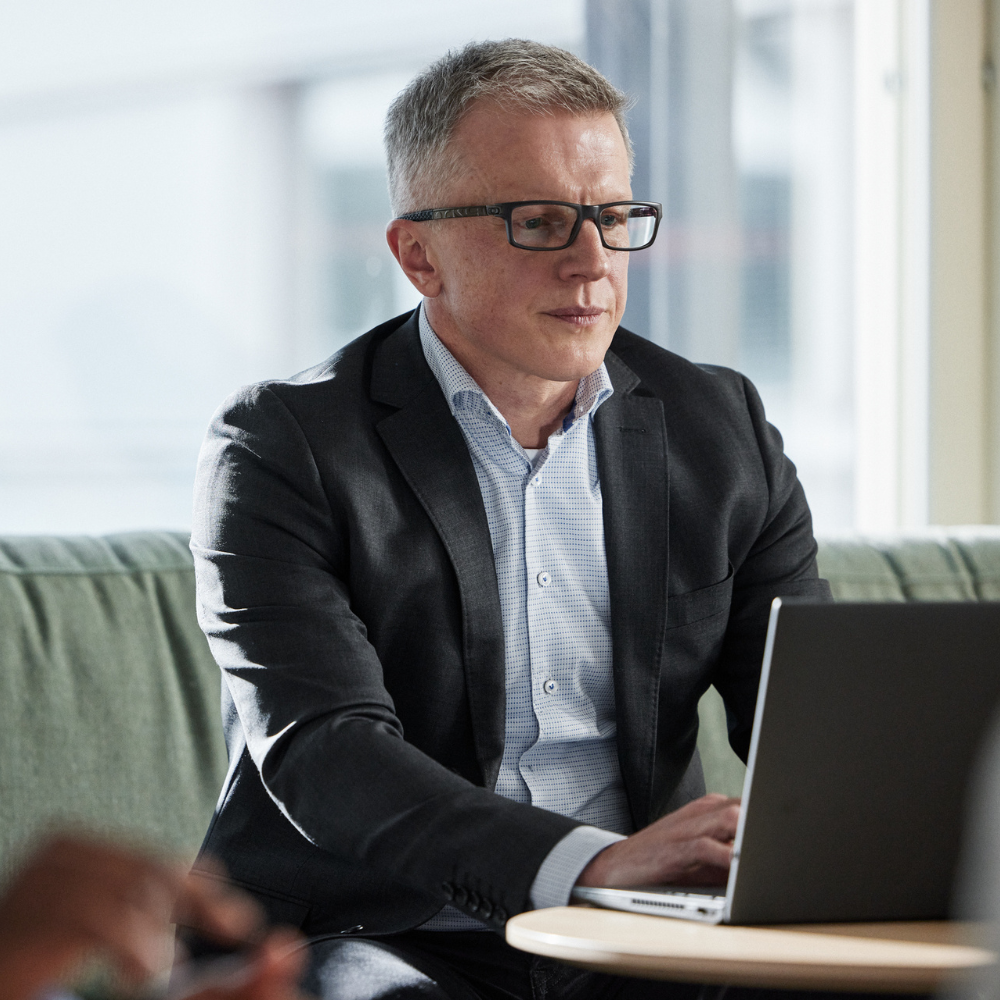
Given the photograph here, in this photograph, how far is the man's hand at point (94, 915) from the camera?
0.40 metres

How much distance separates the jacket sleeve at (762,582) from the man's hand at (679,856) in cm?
56

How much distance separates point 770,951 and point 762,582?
0.82 meters

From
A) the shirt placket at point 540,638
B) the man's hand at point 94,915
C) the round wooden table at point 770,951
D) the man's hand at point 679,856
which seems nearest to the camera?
the man's hand at point 94,915

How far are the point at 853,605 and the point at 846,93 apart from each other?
2200 millimetres

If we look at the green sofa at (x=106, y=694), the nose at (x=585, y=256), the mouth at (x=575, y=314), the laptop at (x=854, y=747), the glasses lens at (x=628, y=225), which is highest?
the glasses lens at (x=628, y=225)

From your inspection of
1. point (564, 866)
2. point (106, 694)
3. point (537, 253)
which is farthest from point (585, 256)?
point (106, 694)

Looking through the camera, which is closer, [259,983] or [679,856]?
[259,983]

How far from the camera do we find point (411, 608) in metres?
1.36

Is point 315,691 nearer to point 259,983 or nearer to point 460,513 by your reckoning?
point 460,513

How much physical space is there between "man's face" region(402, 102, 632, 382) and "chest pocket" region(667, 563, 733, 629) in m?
0.29

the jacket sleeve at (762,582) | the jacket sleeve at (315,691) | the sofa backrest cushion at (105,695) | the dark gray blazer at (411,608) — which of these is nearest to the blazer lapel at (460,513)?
the dark gray blazer at (411,608)

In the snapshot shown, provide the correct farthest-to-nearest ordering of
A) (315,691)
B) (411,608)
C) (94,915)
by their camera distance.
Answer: (411,608)
(315,691)
(94,915)

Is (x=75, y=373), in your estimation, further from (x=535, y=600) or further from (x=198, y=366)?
(x=535, y=600)

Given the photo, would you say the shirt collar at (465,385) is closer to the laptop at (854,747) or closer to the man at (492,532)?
the man at (492,532)
